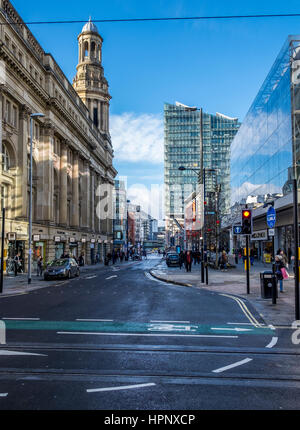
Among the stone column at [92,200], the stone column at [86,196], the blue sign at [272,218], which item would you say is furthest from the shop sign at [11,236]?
the stone column at [92,200]

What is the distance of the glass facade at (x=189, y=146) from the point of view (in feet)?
469

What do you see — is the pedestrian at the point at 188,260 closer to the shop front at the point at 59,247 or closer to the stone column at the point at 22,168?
the stone column at the point at 22,168

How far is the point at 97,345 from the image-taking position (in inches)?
338

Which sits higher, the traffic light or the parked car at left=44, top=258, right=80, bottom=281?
the traffic light

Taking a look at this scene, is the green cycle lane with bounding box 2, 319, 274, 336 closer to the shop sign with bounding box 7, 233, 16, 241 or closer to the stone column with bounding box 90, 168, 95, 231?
the shop sign with bounding box 7, 233, 16, 241

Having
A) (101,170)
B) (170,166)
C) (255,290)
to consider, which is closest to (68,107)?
(101,170)

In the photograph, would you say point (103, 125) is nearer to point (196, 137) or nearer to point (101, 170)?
point (101, 170)

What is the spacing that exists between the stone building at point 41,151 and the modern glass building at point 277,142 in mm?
24434

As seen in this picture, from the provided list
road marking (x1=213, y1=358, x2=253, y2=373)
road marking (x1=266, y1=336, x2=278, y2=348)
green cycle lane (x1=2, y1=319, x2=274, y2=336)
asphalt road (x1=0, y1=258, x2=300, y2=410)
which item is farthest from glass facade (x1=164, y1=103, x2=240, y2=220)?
road marking (x1=213, y1=358, x2=253, y2=373)

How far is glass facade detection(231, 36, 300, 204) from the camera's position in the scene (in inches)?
1463

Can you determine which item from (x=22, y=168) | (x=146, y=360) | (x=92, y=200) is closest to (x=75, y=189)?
(x=92, y=200)

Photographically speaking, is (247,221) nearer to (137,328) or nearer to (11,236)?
(137,328)

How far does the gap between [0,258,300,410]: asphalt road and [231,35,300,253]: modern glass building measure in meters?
25.9
